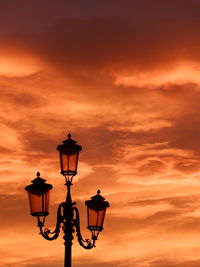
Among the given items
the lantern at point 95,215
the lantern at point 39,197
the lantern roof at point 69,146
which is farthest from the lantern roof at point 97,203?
A: the lantern roof at point 69,146

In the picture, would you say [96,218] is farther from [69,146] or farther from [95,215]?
[69,146]

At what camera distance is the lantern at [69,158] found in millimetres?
16156

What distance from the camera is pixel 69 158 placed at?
1622cm

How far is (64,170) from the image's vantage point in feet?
53.0

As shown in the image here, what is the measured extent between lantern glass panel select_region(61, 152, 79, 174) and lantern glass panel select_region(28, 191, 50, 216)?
0.73 metres

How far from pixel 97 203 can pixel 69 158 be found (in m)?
1.69

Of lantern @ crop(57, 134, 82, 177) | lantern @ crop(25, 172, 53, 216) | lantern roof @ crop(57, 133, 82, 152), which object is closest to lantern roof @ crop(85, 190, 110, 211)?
lantern @ crop(57, 134, 82, 177)

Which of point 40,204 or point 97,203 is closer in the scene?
point 40,204

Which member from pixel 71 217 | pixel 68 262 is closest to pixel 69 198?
pixel 71 217

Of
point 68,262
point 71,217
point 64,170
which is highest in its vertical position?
point 64,170

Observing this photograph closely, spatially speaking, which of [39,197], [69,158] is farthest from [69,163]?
[39,197]

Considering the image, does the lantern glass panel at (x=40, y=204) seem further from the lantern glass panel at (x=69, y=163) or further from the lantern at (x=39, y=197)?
the lantern glass panel at (x=69, y=163)

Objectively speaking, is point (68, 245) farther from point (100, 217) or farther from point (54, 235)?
point (100, 217)

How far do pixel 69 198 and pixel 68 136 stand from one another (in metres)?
1.57
